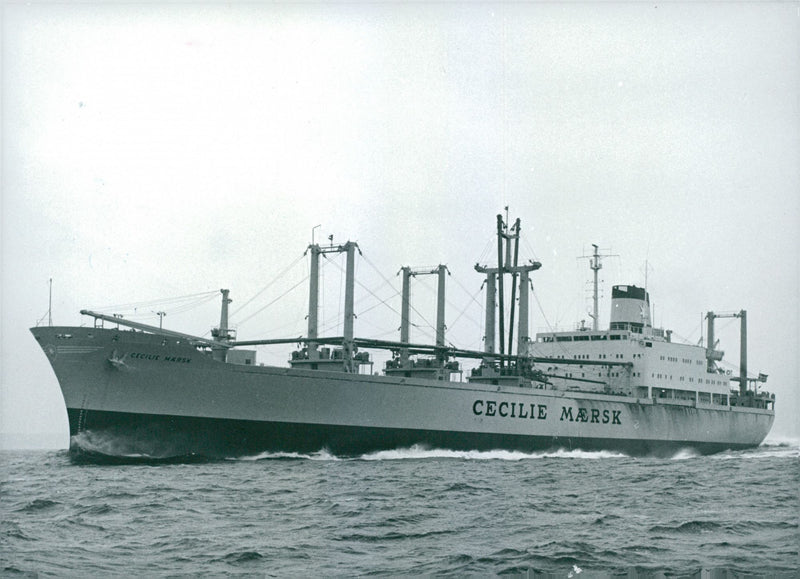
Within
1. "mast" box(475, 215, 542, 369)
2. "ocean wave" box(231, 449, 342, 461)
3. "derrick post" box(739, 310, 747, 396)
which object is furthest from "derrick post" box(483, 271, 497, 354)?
"derrick post" box(739, 310, 747, 396)

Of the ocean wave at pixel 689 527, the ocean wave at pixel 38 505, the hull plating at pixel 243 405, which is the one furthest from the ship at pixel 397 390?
the ocean wave at pixel 689 527

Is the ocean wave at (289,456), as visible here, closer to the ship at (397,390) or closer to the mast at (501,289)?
the ship at (397,390)

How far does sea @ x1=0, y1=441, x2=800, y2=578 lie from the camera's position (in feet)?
33.7

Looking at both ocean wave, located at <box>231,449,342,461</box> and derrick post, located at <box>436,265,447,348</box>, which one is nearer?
ocean wave, located at <box>231,449,342,461</box>

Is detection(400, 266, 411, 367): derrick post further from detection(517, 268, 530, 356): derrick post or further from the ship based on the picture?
detection(517, 268, 530, 356): derrick post

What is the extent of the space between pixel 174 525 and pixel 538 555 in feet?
18.3

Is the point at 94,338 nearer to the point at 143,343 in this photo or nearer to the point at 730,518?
the point at 143,343

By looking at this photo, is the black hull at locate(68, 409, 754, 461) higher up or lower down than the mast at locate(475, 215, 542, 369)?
lower down

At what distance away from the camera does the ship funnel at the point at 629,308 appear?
40.3 metres

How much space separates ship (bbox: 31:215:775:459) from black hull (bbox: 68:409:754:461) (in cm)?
4

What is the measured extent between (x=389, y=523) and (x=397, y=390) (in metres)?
15.2

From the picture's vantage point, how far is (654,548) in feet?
36.8

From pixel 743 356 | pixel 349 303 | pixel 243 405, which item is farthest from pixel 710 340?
pixel 243 405

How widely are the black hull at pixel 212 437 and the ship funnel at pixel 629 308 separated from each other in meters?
13.6
